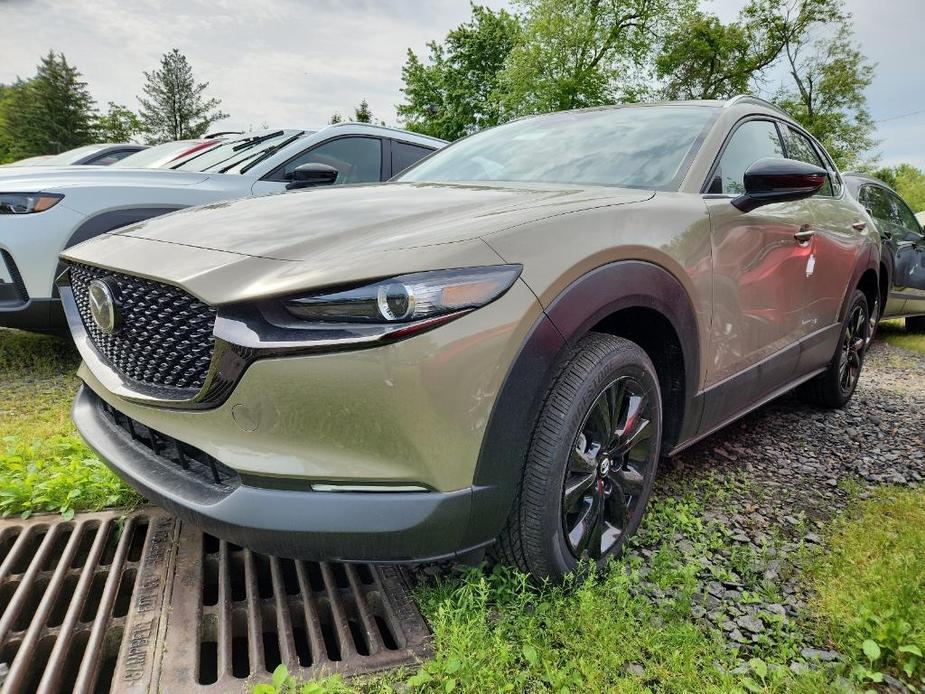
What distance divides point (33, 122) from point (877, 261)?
54356mm

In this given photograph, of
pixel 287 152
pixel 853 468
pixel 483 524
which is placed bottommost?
pixel 853 468

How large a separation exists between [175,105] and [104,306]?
60452 millimetres

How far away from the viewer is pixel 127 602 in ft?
5.99

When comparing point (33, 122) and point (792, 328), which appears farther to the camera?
point (33, 122)

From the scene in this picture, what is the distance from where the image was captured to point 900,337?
7219mm

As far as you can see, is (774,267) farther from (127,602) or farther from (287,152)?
(287,152)

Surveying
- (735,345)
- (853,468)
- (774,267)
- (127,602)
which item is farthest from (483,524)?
(853,468)

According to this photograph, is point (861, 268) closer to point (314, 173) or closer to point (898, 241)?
point (314, 173)

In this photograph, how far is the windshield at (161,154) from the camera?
217 inches

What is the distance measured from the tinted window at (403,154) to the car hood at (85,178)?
5.14 feet

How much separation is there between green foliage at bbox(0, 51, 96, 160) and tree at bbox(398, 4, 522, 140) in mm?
28123

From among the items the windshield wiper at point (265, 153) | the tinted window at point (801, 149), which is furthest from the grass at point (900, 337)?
the windshield wiper at point (265, 153)

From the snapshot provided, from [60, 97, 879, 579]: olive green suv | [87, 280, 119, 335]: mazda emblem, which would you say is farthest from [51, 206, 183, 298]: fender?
[87, 280, 119, 335]: mazda emblem

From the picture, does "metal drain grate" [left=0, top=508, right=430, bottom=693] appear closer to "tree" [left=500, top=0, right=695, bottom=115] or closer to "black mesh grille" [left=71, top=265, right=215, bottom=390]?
"black mesh grille" [left=71, top=265, right=215, bottom=390]
